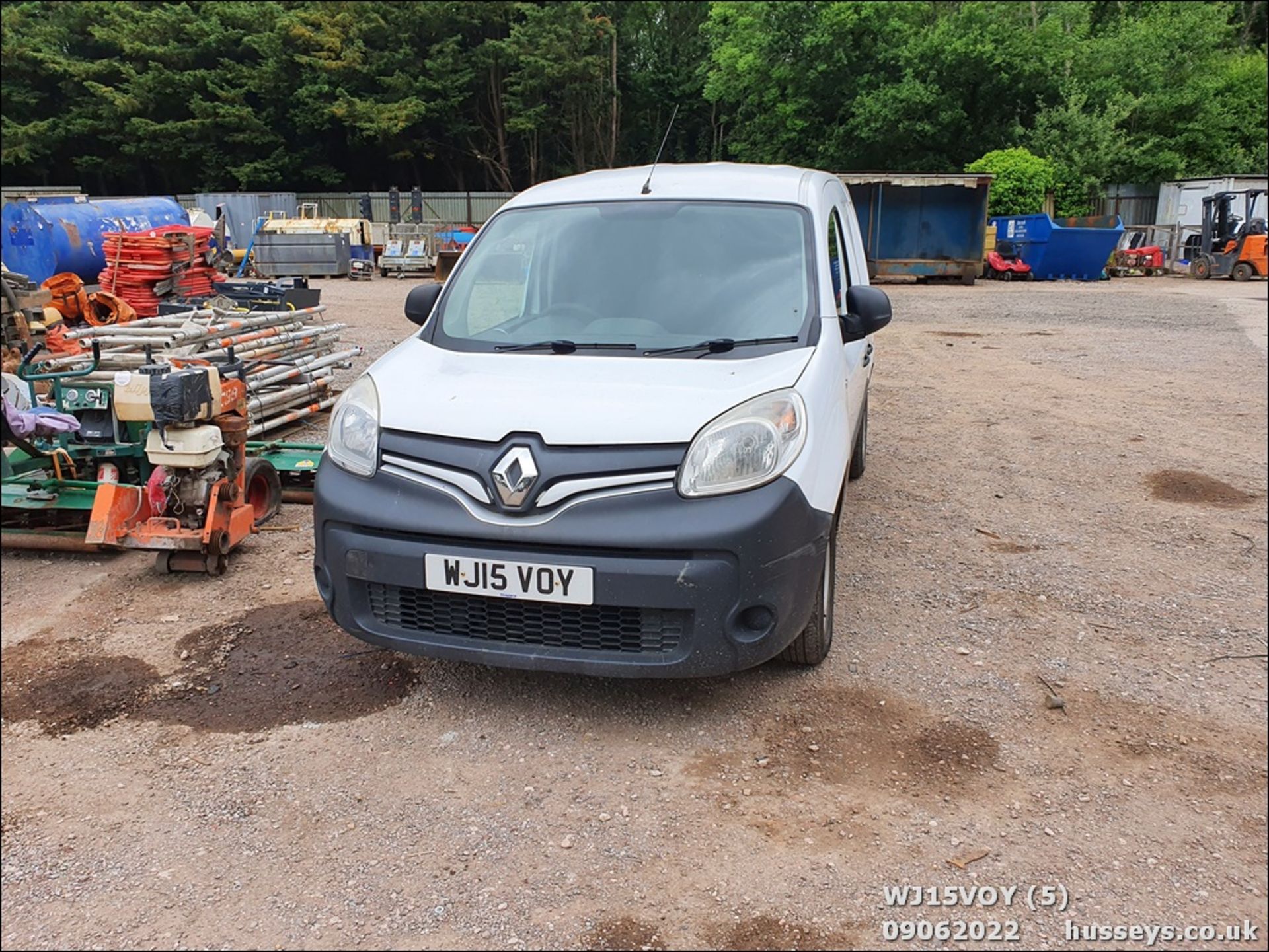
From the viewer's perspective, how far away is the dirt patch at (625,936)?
7.85 ft

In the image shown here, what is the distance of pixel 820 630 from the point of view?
372cm

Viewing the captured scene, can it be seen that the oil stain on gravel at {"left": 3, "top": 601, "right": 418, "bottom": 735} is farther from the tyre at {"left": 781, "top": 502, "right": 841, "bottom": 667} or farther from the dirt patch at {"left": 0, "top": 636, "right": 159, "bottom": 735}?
the tyre at {"left": 781, "top": 502, "right": 841, "bottom": 667}

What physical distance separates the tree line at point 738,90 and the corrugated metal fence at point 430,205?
1834 mm

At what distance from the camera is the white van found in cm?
308

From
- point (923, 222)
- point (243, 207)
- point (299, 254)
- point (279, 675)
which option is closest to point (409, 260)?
point (299, 254)

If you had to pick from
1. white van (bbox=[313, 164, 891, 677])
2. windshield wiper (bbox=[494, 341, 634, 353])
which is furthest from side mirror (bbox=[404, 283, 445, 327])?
windshield wiper (bbox=[494, 341, 634, 353])

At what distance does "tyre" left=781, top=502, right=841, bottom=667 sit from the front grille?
684 mm

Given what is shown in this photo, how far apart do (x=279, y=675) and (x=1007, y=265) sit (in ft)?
77.2

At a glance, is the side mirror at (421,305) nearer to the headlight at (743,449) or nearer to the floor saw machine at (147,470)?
the floor saw machine at (147,470)

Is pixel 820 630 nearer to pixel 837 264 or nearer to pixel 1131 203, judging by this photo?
Answer: pixel 837 264

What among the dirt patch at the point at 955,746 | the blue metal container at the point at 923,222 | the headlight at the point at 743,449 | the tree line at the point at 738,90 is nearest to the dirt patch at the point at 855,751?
the dirt patch at the point at 955,746

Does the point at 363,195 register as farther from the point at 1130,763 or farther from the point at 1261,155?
the point at 1130,763

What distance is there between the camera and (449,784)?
10.1ft

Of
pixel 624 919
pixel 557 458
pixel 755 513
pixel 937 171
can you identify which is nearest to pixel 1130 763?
pixel 755 513
